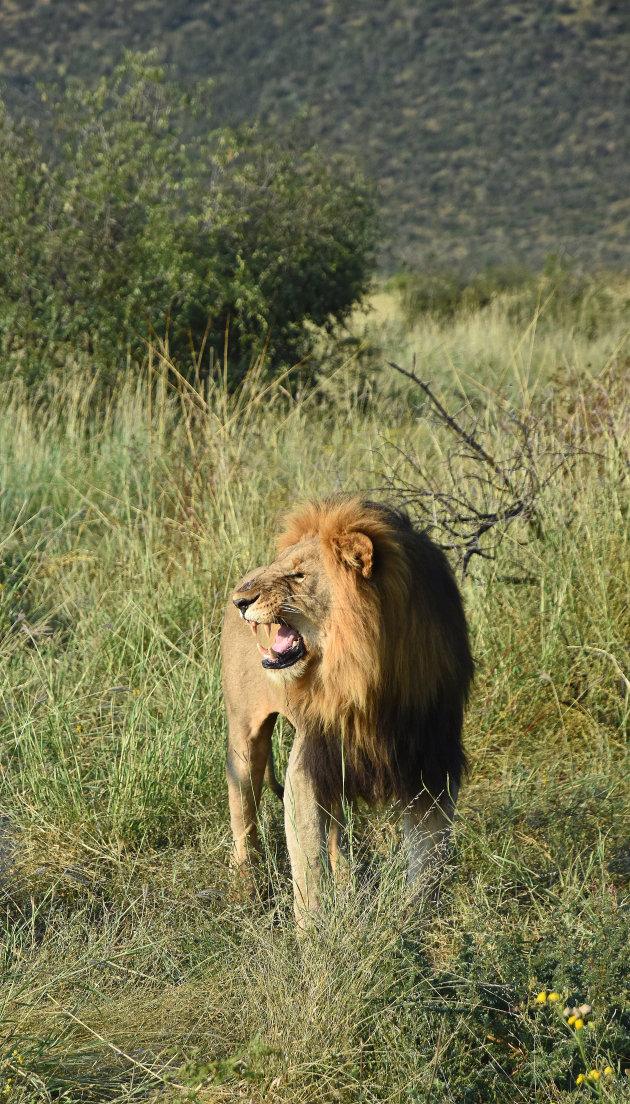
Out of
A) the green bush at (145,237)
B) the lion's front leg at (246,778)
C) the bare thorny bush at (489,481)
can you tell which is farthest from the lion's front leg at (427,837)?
the green bush at (145,237)

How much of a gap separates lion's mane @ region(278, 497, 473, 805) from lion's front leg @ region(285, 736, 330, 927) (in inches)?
1.4

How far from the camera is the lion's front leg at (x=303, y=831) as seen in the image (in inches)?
113

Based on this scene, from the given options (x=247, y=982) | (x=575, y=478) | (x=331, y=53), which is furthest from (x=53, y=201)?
(x=331, y=53)

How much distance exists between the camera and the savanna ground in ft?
7.72

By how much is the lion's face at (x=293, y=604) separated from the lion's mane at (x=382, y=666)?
3 centimetres

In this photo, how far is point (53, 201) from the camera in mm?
8258

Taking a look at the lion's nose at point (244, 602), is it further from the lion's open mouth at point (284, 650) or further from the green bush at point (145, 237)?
the green bush at point (145, 237)

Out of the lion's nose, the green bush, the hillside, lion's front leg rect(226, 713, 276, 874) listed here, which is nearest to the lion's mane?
the lion's nose

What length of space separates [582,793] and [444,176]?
136 feet

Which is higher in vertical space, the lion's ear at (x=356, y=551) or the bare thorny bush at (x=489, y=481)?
the bare thorny bush at (x=489, y=481)

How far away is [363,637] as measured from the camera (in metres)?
2.66

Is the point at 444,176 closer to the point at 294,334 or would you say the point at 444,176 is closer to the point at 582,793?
the point at 294,334

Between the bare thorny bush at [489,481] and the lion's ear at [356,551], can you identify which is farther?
the bare thorny bush at [489,481]

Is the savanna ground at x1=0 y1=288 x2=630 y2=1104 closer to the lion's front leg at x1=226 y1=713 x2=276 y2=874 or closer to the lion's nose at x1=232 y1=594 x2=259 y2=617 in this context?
the lion's front leg at x1=226 y1=713 x2=276 y2=874
